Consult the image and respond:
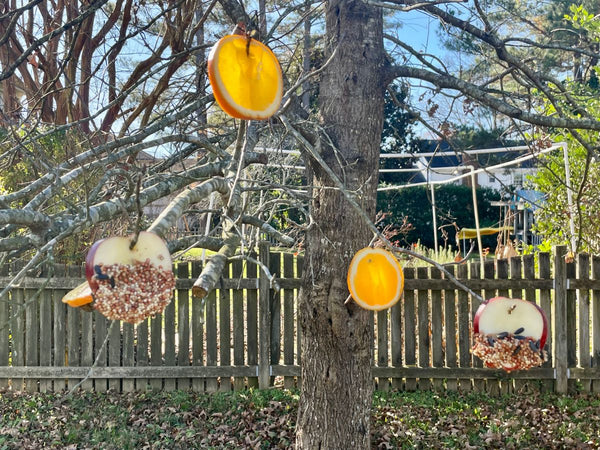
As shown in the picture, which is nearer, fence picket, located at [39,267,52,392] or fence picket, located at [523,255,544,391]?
fence picket, located at [523,255,544,391]

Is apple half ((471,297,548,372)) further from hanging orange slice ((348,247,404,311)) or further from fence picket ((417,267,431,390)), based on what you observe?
fence picket ((417,267,431,390))

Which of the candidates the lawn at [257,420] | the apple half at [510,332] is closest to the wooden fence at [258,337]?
the lawn at [257,420]

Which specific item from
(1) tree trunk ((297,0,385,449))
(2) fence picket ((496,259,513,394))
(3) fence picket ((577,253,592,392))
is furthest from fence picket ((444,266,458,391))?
(1) tree trunk ((297,0,385,449))

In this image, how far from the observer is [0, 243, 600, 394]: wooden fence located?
5.80 meters

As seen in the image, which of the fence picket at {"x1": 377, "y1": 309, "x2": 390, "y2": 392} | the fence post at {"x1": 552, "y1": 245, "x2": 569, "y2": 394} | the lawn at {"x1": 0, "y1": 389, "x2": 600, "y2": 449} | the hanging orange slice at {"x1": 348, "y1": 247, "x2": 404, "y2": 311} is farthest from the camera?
the fence picket at {"x1": 377, "y1": 309, "x2": 390, "y2": 392}

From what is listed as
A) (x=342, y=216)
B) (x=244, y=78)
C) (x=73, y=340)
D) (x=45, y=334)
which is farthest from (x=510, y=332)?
(x=45, y=334)

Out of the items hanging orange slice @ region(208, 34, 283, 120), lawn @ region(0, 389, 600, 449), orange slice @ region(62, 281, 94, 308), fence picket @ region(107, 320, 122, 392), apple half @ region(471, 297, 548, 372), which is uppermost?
hanging orange slice @ region(208, 34, 283, 120)

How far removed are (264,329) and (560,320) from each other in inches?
122

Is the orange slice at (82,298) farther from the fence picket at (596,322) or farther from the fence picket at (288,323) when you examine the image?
the fence picket at (596,322)

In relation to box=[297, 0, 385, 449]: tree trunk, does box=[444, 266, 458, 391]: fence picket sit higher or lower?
lower

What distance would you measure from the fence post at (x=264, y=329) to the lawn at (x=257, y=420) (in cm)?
22

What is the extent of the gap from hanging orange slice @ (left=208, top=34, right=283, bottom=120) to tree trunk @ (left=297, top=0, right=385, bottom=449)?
5.17ft

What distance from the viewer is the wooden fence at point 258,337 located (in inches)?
229

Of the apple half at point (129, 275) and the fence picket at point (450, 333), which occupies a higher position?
the apple half at point (129, 275)
